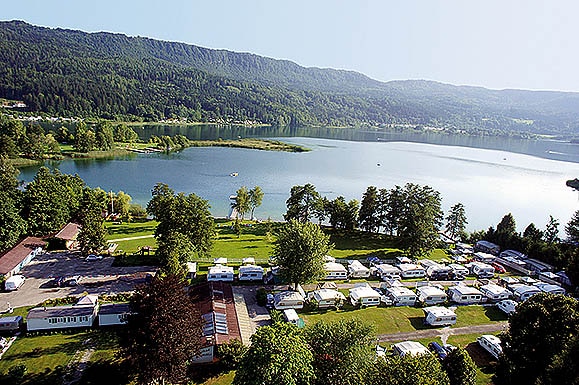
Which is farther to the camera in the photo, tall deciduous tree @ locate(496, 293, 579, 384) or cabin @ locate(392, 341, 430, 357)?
cabin @ locate(392, 341, 430, 357)

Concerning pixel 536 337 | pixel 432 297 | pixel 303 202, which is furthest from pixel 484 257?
pixel 536 337

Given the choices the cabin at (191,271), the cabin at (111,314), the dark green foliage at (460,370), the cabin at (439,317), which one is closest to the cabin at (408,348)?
the dark green foliage at (460,370)

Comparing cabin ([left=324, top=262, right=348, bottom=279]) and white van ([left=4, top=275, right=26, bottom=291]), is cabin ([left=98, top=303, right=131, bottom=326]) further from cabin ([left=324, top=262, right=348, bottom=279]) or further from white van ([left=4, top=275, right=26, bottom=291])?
cabin ([left=324, top=262, right=348, bottom=279])

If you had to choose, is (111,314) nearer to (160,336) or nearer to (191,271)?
(160,336)

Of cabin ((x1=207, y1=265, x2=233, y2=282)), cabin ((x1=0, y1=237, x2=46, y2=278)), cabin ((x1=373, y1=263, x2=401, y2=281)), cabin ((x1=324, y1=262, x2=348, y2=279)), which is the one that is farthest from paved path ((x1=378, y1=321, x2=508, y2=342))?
cabin ((x1=0, y1=237, x2=46, y2=278))

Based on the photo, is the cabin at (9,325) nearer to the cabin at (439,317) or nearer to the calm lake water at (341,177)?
the cabin at (439,317)

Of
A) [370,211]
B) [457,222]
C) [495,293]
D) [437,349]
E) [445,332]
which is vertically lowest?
[445,332]
